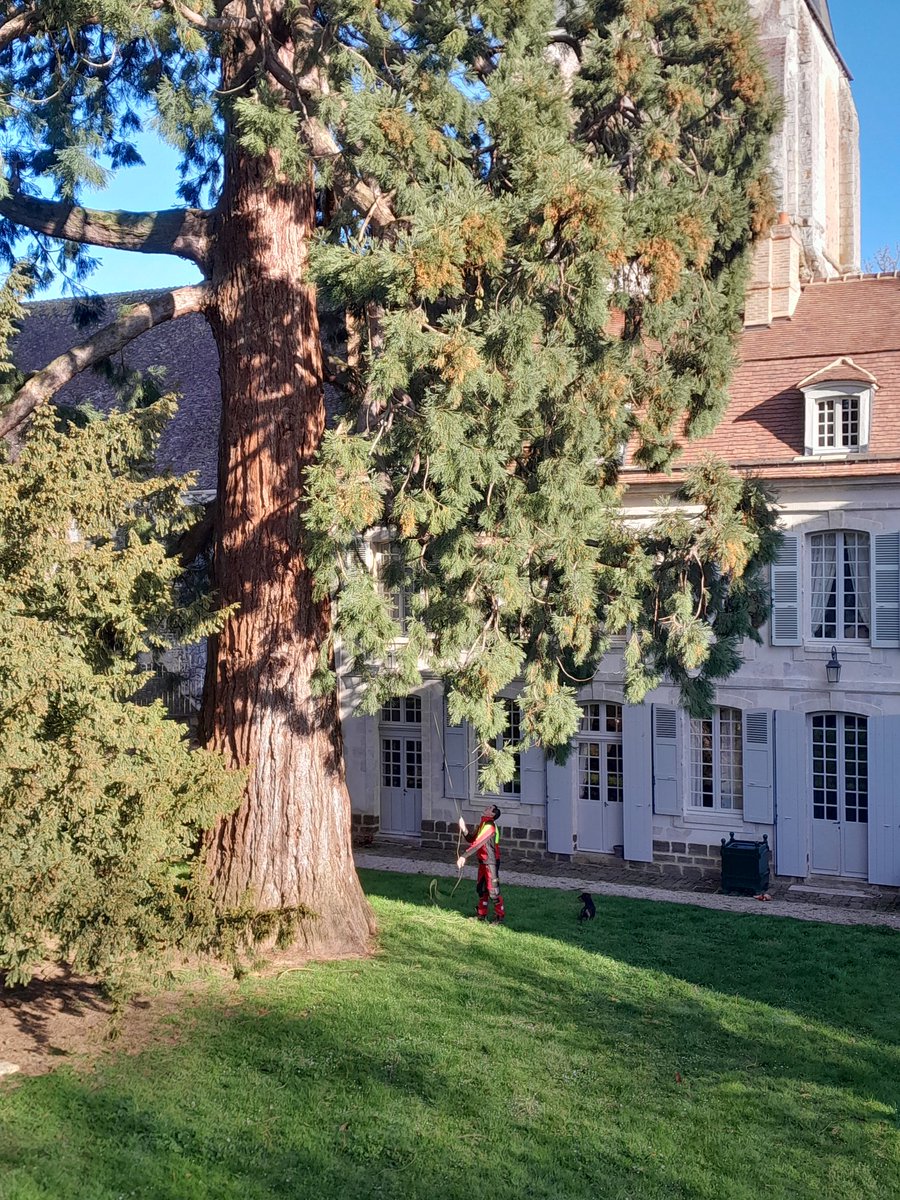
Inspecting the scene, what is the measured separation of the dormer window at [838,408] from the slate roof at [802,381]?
0.10 meters

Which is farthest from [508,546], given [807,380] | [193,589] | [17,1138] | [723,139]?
[807,380]

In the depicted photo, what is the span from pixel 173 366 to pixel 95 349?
43.1 feet

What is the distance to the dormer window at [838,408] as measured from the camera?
53.2 feet

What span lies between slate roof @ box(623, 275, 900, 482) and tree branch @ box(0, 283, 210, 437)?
7740 mm

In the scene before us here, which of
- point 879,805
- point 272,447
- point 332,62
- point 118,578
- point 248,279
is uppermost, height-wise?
point 332,62

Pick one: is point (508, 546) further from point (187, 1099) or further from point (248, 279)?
point (187, 1099)

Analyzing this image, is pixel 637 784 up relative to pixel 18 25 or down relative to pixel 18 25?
down

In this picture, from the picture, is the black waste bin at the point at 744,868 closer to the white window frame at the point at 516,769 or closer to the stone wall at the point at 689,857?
the stone wall at the point at 689,857

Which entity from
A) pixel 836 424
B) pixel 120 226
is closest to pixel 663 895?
pixel 836 424

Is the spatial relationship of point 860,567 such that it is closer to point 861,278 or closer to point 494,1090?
point 861,278

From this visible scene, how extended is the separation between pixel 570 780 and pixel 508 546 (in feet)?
28.7

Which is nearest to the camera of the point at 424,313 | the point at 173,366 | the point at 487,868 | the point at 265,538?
the point at 424,313

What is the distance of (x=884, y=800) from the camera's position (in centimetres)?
1612

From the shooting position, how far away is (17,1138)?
294 inches
